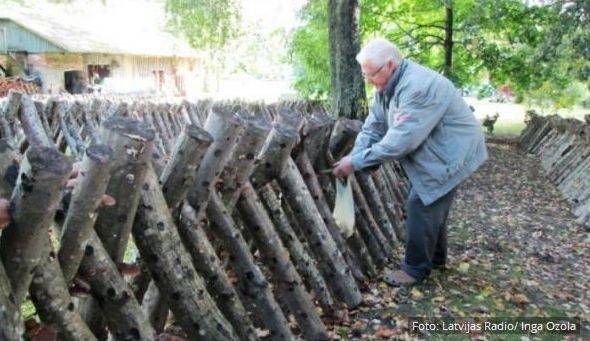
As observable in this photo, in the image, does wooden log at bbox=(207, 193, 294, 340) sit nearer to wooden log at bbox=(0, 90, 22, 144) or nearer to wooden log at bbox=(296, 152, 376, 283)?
wooden log at bbox=(296, 152, 376, 283)

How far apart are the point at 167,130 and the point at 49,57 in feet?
75.1

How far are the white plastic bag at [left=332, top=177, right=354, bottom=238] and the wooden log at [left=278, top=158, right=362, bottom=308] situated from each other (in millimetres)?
308

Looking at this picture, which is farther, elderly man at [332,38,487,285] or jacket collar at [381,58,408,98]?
jacket collar at [381,58,408,98]

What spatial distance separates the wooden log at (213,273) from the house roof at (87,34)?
29.1 meters

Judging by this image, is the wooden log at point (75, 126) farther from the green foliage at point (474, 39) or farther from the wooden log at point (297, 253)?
the green foliage at point (474, 39)

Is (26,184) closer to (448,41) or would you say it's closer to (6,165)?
(6,165)

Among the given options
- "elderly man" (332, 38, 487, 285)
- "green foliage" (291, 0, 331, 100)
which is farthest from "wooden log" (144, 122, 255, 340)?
"green foliage" (291, 0, 331, 100)

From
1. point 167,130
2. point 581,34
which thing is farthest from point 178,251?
point 581,34

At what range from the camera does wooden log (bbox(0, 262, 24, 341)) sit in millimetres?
1808

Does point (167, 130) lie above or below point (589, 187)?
below

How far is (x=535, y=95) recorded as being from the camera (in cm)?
3002

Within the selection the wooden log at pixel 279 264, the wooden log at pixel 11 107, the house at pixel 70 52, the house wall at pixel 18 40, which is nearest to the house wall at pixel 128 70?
the house at pixel 70 52

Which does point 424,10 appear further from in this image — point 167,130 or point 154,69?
point 154,69

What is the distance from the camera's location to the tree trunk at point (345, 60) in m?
8.98
